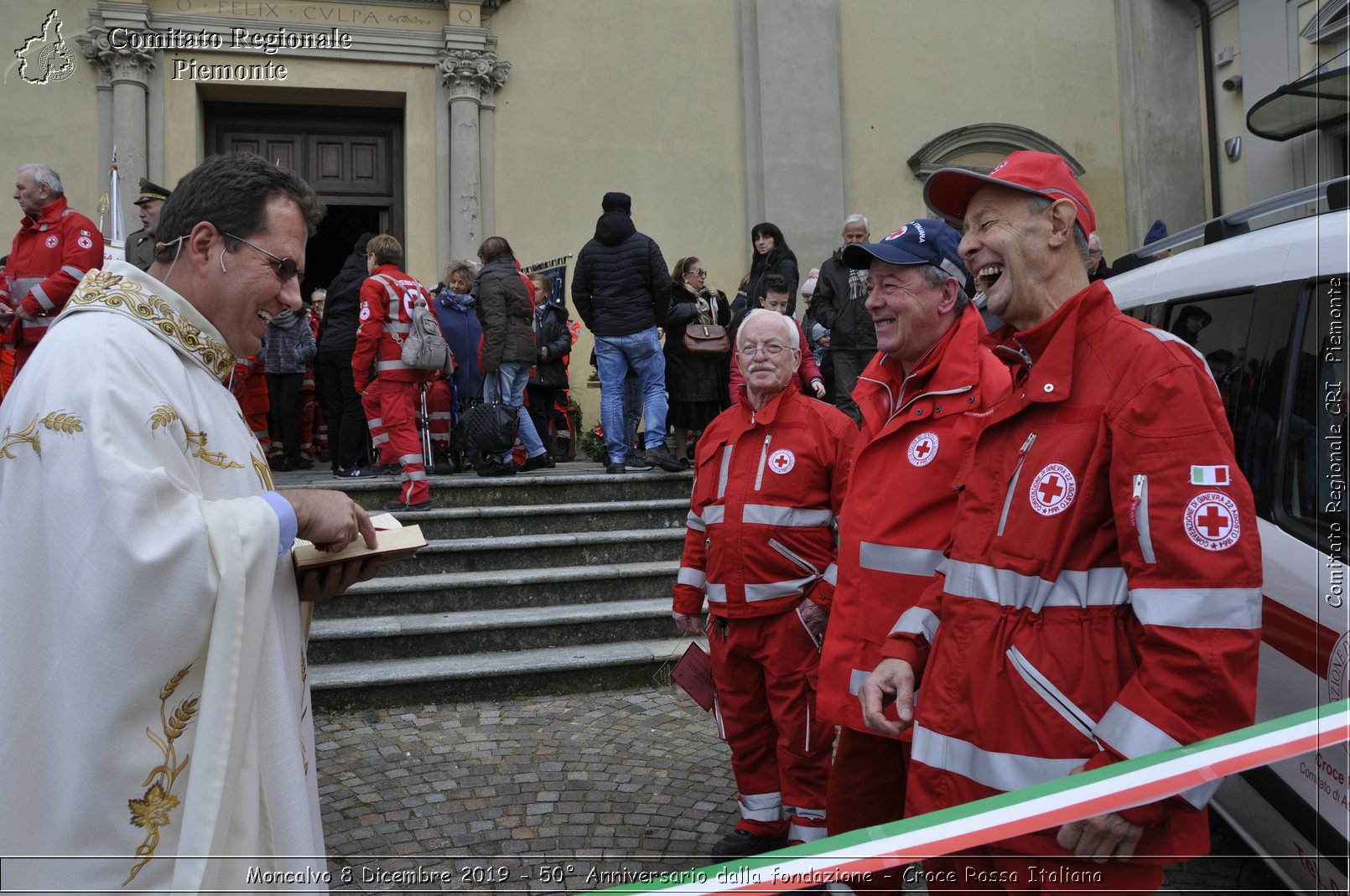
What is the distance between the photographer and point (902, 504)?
277cm

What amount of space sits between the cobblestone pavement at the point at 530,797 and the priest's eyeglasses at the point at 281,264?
2388 millimetres

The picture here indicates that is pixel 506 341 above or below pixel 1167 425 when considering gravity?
above

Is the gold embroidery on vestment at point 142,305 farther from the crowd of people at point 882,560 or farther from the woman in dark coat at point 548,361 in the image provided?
the woman in dark coat at point 548,361

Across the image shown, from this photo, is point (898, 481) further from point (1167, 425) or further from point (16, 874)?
point (16, 874)

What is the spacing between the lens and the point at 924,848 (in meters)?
1.40

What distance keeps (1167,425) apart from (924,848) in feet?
2.82

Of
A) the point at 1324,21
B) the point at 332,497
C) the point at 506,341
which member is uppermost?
the point at 1324,21

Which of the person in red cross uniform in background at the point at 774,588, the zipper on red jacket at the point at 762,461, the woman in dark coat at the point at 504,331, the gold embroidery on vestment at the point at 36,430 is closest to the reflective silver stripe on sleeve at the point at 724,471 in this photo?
the person in red cross uniform in background at the point at 774,588

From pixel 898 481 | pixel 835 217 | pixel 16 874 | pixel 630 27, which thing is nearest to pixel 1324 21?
pixel 835 217

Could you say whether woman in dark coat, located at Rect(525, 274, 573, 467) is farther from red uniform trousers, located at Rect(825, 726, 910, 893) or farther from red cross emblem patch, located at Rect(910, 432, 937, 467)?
red uniform trousers, located at Rect(825, 726, 910, 893)

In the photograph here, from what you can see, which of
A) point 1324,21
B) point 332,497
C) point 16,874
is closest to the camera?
point 16,874

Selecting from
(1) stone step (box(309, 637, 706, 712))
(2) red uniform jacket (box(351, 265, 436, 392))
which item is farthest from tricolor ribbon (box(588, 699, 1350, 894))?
(2) red uniform jacket (box(351, 265, 436, 392))

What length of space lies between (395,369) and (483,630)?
2.23 m

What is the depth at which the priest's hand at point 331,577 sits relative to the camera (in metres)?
2.08
